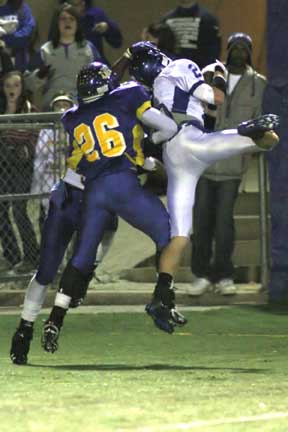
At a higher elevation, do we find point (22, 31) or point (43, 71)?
point (22, 31)

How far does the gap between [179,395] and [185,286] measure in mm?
7275

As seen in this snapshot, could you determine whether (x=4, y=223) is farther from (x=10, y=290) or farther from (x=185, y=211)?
(x=185, y=211)

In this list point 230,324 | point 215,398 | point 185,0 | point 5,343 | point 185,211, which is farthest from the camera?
point 185,0

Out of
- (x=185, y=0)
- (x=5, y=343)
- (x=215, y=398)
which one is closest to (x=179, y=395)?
(x=215, y=398)

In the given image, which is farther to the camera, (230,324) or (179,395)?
(230,324)

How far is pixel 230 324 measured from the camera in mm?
15148

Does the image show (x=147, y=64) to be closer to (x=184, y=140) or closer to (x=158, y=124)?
(x=184, y=140)

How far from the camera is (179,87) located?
12391 millimetres

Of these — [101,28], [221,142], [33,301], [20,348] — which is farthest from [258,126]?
[101,28]

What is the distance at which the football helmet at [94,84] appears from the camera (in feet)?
39.5

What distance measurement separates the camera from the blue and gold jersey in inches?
472

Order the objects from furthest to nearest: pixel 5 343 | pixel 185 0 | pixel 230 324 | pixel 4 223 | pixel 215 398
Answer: pixel 185 0, pixel 4 223, pixel 230 324, pixel 5 343, pixel 215 398

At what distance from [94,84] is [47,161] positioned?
4485mm

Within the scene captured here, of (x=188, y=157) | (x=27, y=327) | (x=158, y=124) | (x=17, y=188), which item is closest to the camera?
(x=158, y=124)
